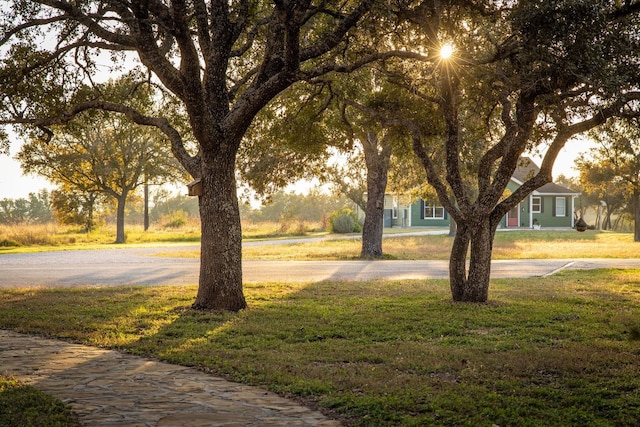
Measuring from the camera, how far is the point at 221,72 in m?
11.3

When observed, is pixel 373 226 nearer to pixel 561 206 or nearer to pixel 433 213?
pixel 433 213

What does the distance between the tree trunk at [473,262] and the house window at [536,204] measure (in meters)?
43.6

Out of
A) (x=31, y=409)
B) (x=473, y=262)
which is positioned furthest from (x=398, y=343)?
(x=31, y=409)

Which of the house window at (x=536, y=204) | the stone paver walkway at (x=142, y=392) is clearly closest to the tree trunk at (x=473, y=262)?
the stone paver walkway at (x=142, y=392)

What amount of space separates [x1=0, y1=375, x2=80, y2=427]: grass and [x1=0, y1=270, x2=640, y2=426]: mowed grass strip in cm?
189

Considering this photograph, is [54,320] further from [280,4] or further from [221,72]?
[280,4]

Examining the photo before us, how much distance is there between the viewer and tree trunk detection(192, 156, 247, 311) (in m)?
11.2

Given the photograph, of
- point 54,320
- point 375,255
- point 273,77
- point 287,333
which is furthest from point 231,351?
point 375,255

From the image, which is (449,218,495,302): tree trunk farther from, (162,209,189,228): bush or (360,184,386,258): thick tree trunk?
(162,209,189,228): bush

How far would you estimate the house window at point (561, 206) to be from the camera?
53.4 metres

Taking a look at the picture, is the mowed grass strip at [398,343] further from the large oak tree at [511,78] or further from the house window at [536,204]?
the house window at [536,204]

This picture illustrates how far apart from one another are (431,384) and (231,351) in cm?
272

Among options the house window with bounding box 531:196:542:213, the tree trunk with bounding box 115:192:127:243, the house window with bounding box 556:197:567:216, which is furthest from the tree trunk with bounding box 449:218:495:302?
the house window with bounding box 556:197:567:216

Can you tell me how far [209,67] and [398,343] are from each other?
5.95 metres
